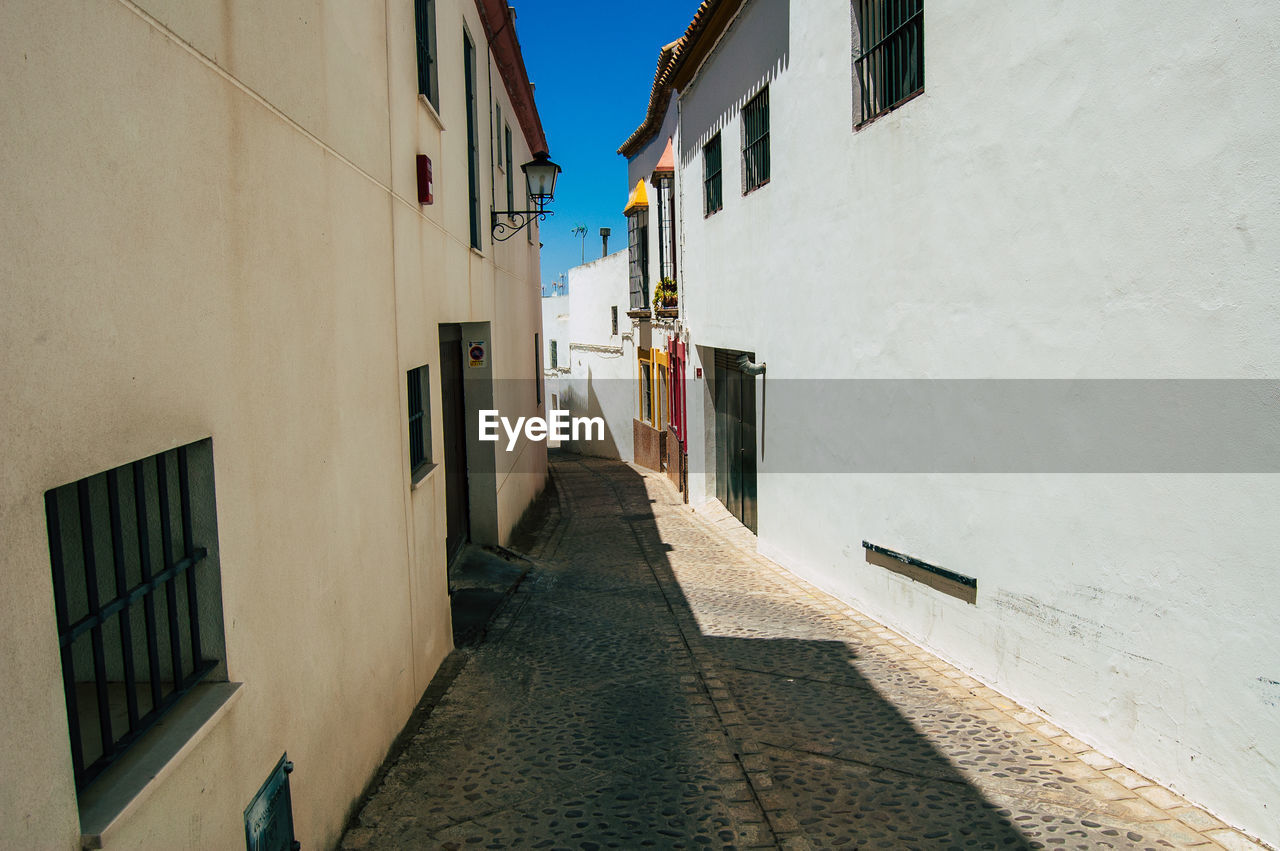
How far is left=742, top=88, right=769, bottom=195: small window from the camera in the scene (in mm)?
10805

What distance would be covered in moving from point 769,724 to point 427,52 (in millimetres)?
5614

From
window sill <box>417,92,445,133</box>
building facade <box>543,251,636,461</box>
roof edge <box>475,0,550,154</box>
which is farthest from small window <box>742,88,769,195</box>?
building facade <box>543,251,636,461</box>

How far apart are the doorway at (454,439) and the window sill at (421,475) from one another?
2.25m

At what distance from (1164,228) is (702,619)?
4.99 m

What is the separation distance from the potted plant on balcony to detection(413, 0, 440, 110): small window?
31.4 ft

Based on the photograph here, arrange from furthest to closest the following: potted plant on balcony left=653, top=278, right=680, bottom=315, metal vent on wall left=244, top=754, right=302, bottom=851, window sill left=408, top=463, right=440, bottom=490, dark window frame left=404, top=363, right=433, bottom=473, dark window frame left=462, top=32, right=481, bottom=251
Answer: potted plant on balcony left=653, top=278, right=680, bottom=315 → dark window frame left=462, top=32, right=481, bottom=251 → dark window frame left=404, top=363, right=433, bottom=473 → window sill left=408, top=463, right=440, bottom=490 → metal vent on wall left=244, top=754, right=302, bottom=851

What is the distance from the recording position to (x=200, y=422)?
2.69 metres

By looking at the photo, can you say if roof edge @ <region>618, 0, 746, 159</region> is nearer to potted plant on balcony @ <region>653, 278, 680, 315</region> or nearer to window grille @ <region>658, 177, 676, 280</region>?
window grille @ <region>658, 177, 676, 280</region>

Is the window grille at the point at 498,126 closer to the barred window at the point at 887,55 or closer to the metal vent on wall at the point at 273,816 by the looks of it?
the barred window at the point at 887,55

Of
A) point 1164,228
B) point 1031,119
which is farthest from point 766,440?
point 1164,228

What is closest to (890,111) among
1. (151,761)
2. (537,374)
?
(151,761)

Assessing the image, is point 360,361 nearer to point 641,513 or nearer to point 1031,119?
point 1031,119

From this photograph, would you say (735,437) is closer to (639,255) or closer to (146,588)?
(639,255)

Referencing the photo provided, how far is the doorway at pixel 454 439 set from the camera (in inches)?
365
